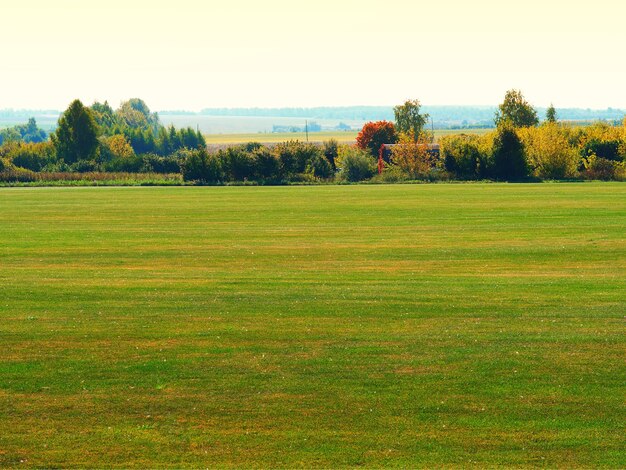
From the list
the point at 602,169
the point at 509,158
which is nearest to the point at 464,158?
the point at 509,158

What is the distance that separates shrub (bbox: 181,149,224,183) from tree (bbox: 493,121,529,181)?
28395mm

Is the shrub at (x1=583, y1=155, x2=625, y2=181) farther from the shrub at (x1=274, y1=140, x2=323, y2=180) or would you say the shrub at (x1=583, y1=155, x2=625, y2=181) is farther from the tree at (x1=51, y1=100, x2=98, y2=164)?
the tree at (x1=51, y1=100, x2=98, y2=164)

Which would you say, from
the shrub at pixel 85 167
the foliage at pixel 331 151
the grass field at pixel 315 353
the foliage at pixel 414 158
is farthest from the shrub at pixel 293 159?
the grass field at pixel 315 353

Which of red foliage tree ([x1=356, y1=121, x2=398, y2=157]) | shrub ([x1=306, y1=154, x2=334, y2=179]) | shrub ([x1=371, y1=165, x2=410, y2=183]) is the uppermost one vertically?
red foliage tree ([x1=356, y1=121, x2=398, y2=157])

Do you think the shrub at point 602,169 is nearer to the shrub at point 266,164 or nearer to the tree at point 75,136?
the shrub at point 266,164

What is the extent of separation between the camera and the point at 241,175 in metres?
99.6

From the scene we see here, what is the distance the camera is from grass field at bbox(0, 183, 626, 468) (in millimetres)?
14266

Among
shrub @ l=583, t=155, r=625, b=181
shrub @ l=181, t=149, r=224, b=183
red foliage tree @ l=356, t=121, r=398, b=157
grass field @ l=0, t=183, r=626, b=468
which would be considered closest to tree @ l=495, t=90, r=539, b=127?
red foliage tree @ l=356, t=121, r=398, b=157

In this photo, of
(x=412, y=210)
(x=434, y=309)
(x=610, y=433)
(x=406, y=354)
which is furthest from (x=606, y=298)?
(x=412, y=210)

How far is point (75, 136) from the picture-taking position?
428ft

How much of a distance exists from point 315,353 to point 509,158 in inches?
3160

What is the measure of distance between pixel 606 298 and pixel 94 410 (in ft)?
49.6

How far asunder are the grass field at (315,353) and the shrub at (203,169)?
57.1 m

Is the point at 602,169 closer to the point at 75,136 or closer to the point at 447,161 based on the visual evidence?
the point at 447,161
